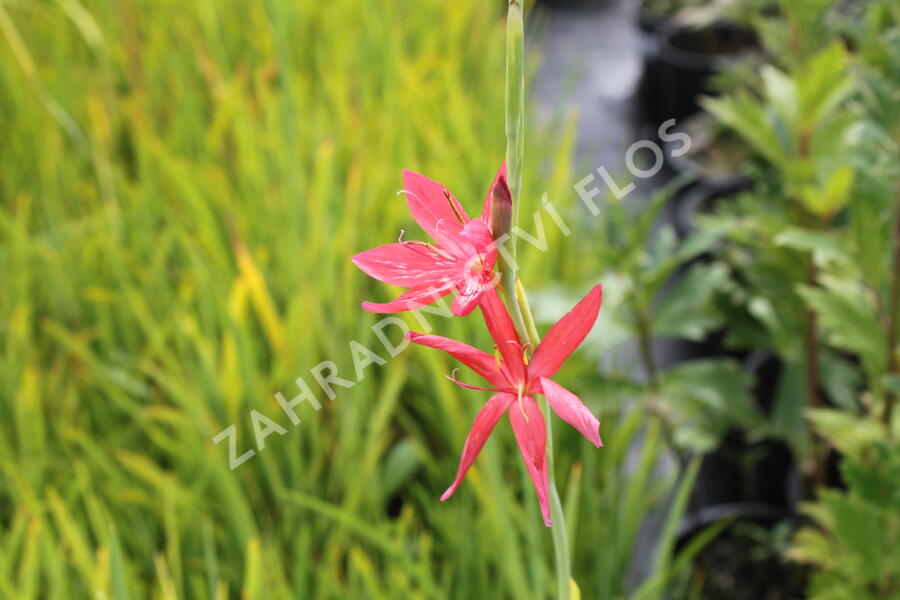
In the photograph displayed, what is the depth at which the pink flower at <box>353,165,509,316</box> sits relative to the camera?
0.99 ft

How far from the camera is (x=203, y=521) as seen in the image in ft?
Result: 2.64

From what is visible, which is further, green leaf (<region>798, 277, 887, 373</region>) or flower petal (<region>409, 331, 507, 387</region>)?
green leaf (<region>798, 277, 887, 373</region>)

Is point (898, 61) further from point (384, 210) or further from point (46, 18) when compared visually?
point (46, 18)

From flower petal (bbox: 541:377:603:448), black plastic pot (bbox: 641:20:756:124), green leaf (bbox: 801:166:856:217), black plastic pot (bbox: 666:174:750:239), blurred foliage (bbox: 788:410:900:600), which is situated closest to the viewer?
flower petal (bbox: 541:377:603:448)

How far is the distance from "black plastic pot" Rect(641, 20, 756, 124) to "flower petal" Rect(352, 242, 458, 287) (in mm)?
2047

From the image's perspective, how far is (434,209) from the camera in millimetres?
323

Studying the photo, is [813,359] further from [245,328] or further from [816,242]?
[245,328]

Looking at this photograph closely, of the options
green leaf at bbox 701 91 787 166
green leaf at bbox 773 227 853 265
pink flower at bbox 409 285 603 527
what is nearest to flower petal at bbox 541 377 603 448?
pink flower at bbox 409 285 603 527

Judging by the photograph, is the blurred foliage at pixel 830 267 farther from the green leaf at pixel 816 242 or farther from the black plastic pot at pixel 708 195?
the black plastic pot at pixel 708 195

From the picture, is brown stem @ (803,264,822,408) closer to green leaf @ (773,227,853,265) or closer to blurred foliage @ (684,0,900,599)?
blurred foliage @ (684,0,900,599)

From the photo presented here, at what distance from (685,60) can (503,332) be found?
7.14 ft

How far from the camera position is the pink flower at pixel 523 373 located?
30cm

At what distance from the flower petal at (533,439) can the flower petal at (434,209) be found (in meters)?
0.06

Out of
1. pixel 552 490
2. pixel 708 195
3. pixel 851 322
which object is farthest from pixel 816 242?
pixel 708 195
